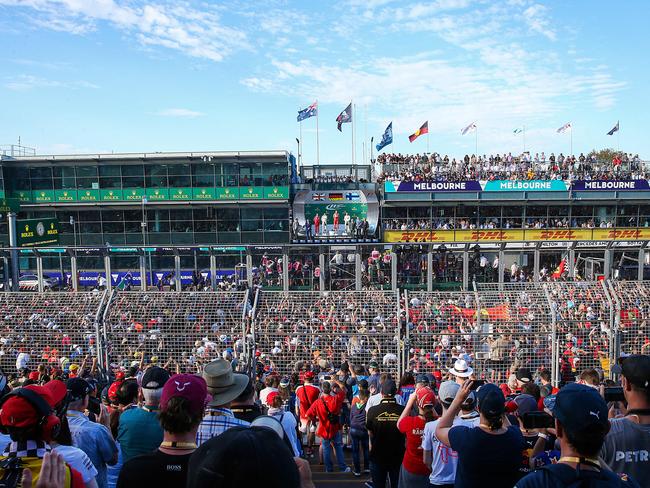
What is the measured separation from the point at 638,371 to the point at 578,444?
116 cm

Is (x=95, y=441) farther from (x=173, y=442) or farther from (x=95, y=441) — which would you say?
(x=173, y=442)

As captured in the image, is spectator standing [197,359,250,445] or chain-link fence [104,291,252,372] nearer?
spectator standing [197,359,250,445]

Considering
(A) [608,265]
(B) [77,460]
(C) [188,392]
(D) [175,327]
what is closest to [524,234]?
(A) [608,265]

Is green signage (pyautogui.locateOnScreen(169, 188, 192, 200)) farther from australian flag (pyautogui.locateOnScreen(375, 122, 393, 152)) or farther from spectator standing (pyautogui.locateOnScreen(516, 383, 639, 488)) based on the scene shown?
spectator standing (pyautogui.locateOnScreen(516, 383, 639, 488))

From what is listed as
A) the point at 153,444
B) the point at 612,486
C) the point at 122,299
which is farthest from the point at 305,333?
the point at 612,486

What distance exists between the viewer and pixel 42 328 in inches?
507

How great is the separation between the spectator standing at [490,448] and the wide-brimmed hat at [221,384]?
1.70m

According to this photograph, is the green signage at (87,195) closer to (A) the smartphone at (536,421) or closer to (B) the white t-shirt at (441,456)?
(B) the white t-shirt at (441,456)

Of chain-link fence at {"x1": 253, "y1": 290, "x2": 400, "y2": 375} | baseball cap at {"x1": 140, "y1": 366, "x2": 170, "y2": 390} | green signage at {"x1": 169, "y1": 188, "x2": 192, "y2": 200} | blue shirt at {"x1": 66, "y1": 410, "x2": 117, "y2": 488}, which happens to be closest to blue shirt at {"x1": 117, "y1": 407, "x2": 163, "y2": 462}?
blue shirt at {"x1": 66, "y1": 410, "x2": 117, "y2": 488}

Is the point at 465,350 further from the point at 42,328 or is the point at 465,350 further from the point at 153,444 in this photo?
the point at 42,328

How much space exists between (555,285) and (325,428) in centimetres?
715

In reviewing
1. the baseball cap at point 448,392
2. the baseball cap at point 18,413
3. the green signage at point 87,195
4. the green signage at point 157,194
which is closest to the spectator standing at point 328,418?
the baseball cap at point 448,392

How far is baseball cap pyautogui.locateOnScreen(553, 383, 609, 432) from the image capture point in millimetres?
2484

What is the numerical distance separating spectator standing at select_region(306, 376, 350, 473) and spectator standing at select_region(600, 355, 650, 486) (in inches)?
201
